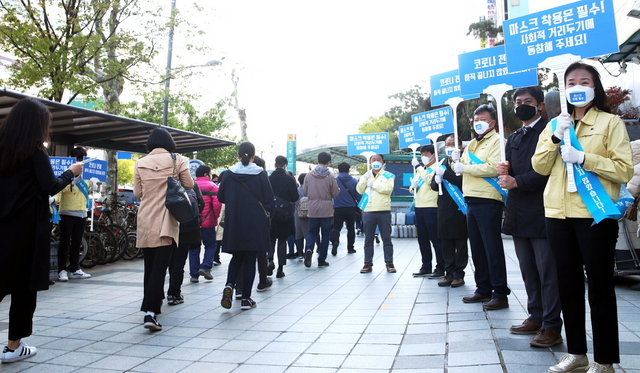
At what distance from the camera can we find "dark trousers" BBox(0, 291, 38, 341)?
3.95 metres

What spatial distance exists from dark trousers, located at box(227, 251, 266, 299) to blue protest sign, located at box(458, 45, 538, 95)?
16.2ft

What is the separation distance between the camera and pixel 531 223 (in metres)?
4.02

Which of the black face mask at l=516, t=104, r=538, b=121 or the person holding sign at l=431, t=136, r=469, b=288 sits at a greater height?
the black face mask at l=516, t=104, r=538, b=121

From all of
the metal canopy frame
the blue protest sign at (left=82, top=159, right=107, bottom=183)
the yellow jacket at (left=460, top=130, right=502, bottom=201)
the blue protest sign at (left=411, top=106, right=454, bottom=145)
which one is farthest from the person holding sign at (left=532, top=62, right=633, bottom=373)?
the blue protest sign at (left=411, top=106, right=454, bottom=145)

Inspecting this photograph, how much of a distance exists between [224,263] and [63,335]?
593cm

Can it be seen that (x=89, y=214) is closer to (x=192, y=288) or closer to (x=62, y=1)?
(x=192, y=288)

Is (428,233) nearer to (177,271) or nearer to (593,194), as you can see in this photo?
(177,271)

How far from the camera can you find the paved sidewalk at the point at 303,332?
3.72 meters

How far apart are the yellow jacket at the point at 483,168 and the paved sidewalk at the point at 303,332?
46.5 inches

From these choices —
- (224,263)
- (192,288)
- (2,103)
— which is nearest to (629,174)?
(192,288)

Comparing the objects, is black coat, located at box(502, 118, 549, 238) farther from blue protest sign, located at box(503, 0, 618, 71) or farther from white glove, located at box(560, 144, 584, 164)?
blue protest sign, located at box(503, 0, 618, 71)

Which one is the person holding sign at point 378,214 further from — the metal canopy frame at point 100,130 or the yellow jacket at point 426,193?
the metal canopy frame at point 100,130

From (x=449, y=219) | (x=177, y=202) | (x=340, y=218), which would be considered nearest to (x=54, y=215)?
(x=177, y=202)

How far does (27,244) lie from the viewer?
13.2ft
